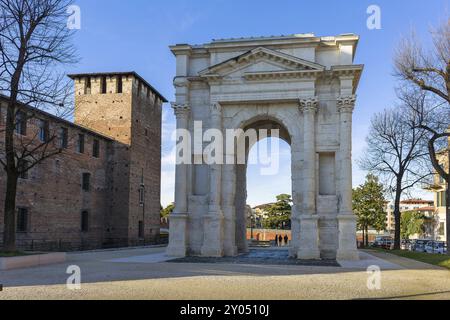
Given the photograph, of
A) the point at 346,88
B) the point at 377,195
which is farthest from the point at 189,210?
the point at 377,195

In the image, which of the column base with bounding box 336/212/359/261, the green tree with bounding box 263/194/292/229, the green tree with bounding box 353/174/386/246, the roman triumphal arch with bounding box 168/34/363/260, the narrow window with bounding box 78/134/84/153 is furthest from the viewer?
the green tree with bounding box 263/194/292/229

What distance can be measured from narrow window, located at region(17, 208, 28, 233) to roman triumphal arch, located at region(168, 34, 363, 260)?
11.8 meters

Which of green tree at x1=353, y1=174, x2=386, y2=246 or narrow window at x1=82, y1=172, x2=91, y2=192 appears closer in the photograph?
narrow window at x1=82, y1=172, x2=91, y2=192

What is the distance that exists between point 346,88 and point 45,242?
22.7 meters

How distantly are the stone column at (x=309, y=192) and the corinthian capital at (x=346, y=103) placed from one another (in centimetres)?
120

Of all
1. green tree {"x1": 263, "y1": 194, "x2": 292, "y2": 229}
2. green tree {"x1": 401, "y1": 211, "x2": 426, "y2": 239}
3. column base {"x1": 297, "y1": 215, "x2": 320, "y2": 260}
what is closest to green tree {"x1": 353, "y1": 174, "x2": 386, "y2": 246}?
green tree {"x1": 263, "y1": 194, "x2": 292, "y2": 229}

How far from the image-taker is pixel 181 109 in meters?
26.0

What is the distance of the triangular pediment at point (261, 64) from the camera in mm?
24562

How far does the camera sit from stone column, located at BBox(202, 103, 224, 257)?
24456mm

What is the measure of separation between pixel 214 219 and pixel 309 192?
4.97 m

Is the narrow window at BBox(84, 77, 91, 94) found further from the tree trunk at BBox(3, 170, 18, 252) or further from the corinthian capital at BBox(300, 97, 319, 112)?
the corinthian capital at BBox(300, 97, 319, 112)

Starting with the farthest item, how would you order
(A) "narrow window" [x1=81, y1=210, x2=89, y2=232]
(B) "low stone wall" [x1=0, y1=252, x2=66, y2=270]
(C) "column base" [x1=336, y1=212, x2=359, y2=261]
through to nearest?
(A) "narrow window" [x1=81, y1=210, x2=89, y2=232] < (C) "column base" [x1=336, y1=212, x2=359, y2=261] < (B) "low stone wall" [x1=0, y1=252, x2=66, y2=270]

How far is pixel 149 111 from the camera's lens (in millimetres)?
48000
